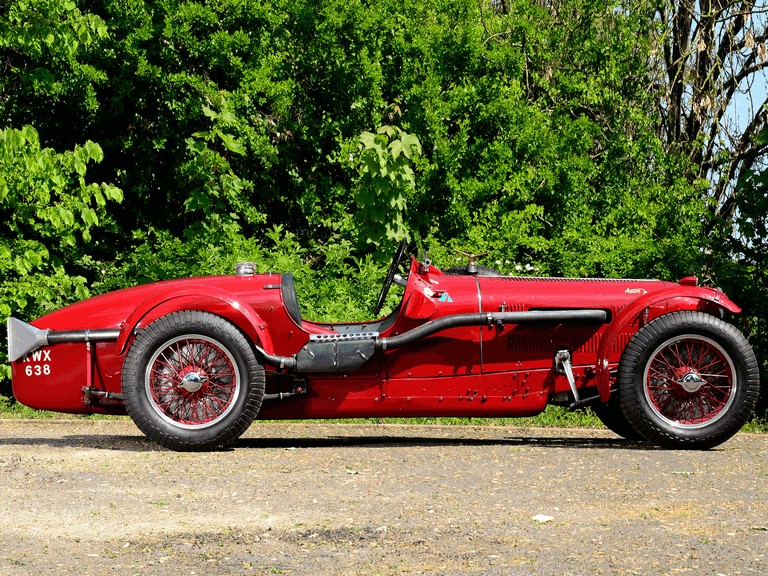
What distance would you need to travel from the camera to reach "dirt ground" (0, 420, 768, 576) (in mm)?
4867

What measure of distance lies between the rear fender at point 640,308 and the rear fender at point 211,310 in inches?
90.5

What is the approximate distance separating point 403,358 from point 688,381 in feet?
6.43

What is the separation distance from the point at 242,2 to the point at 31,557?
1119 centimetres

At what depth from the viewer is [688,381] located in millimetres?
8148

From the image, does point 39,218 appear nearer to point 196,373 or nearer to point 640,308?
point 196,373

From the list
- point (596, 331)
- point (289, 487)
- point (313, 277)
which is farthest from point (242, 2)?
point (289, 487)

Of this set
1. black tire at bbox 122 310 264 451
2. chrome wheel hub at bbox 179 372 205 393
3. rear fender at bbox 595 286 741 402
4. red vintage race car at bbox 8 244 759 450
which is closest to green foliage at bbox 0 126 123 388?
red vintage race car at bbox 8 244 759 450

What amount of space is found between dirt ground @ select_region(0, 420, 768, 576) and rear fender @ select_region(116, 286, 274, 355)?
0.79 m

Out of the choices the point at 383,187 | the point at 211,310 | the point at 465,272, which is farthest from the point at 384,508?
the point at 383,187

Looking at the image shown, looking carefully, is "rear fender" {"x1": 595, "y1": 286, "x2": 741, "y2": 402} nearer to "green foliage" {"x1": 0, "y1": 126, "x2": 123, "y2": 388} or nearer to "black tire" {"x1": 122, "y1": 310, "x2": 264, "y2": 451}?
"black tire" {"x1": 122, "y1": 310, "x2": 264, "y2": 451}

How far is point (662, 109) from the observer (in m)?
18.9

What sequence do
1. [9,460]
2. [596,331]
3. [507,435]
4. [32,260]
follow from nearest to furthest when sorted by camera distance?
[9,460]
[596,331]
[507,435]
[32,260]

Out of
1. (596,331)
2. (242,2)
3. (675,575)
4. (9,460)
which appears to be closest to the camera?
(675,575)

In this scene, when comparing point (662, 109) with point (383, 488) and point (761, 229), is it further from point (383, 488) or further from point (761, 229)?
point (383, 488)
